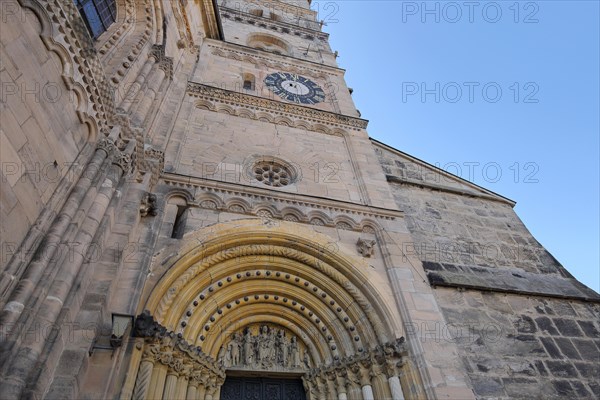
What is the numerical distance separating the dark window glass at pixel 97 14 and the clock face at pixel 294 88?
464cm

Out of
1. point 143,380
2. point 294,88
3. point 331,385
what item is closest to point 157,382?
point 143,380

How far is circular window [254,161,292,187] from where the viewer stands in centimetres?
781

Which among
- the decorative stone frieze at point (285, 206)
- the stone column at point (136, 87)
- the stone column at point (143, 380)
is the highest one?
the stone column at point (136, 87)

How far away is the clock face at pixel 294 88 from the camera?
36.2ft

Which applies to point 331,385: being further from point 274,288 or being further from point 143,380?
point 143,380

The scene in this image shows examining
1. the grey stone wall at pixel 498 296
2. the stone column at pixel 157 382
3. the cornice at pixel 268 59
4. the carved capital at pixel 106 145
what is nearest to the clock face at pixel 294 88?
the cornice at pixel 268 59

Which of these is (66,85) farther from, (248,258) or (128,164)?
(248,258)

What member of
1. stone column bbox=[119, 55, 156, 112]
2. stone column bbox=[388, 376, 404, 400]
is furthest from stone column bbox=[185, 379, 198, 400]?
stone column bbox=[119, 55, 156, 112]

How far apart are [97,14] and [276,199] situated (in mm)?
4419

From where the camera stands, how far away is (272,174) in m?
8.09

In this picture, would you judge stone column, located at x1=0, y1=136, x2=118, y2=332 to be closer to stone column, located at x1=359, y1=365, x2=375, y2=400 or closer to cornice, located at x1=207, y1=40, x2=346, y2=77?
stone column, located at x1=359, y1=365, x2=375, y2=400

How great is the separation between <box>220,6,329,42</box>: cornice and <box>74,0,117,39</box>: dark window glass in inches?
354

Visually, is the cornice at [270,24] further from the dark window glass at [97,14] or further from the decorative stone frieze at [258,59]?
the dark window glass at [97,14]

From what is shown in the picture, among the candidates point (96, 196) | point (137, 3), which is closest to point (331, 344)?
point (96, 196)
